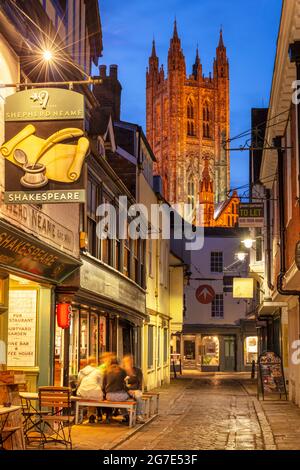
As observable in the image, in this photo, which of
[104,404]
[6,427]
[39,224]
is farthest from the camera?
[104,404]

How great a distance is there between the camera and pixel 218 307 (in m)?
62.4

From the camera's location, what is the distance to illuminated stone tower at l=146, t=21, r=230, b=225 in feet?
512

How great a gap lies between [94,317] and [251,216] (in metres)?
6.87

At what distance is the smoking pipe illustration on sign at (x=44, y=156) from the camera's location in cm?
1180

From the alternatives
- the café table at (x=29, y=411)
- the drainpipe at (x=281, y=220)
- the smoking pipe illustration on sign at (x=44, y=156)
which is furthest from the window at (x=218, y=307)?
the smoking pipe illustration on sign at (x=44, y=156)

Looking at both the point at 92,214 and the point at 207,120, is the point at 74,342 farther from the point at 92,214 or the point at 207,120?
the point at 207,120

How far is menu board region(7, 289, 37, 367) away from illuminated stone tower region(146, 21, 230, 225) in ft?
447

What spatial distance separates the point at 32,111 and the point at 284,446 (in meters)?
7.03

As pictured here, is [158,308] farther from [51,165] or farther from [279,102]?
[51,165]

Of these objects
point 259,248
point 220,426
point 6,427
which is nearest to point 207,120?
point 259,248

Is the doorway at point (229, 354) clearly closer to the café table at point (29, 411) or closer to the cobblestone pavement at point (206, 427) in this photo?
the cobblestone pavement at point (206, 427)

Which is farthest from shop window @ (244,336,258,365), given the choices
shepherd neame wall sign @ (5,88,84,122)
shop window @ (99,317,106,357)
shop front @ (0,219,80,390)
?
shepherd neame wall sign @ (5,88,84,122)

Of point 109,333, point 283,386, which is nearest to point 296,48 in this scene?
point 109,333

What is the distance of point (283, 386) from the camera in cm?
2570
